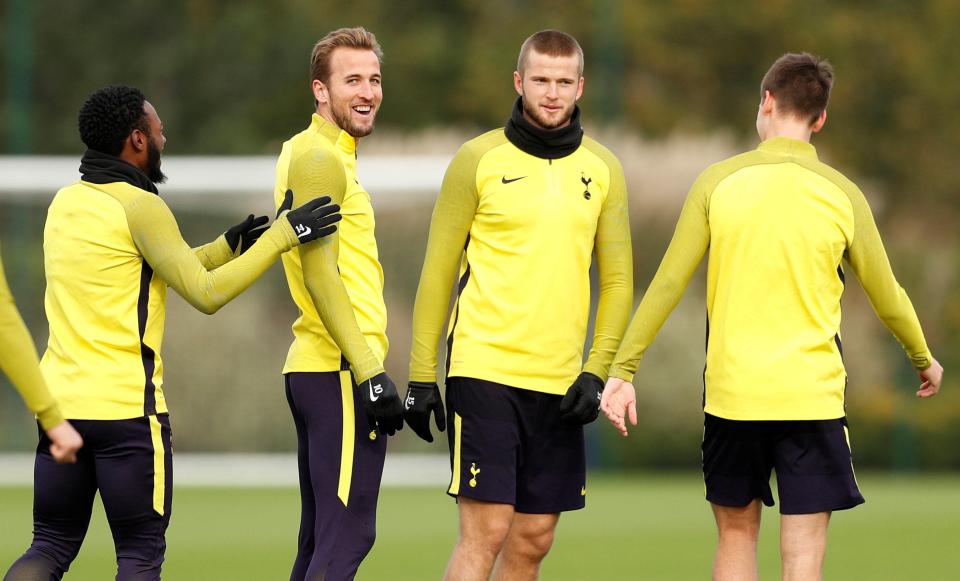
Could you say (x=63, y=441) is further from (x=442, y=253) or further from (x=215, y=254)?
(x=442, y=253)

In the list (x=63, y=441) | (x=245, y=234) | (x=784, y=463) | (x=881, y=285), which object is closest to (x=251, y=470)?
(x=245, y=234)

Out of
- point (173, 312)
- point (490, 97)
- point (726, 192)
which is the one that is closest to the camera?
point (726, 192)

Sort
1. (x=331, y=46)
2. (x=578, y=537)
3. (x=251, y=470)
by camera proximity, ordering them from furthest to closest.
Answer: (x=251, y=470)
(x=578, y=537)
(x=331, y=46)

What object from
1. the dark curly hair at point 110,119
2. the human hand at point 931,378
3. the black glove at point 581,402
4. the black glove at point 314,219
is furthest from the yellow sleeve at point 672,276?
the dark curly hair at point 110,119

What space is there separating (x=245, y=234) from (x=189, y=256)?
67cm

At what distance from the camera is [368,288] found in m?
6.28

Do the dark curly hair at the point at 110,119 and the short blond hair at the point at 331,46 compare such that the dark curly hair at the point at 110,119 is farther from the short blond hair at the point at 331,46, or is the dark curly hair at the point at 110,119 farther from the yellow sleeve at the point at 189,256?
the short blond hair at the point at 331,46

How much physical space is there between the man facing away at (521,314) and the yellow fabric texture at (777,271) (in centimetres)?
31

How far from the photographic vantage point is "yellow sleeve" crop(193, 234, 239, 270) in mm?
6535

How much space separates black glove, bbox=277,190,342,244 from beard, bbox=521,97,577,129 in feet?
2.77

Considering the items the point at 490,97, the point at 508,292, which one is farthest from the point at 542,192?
the point at 490,97

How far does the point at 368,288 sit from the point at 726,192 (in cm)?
131

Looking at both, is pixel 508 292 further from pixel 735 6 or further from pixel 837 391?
pixel 735 6

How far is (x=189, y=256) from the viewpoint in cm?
592
